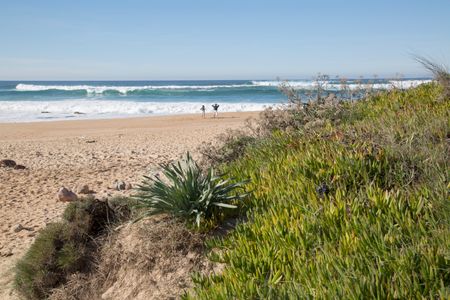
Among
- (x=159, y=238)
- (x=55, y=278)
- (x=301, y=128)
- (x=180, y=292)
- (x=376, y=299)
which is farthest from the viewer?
(x=301, y=128)

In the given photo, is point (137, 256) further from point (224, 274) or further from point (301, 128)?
point (301, 128)

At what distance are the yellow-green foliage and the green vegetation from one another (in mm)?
1801

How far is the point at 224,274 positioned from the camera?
3.64m

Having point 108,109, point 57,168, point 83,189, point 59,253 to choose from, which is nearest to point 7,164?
point 57,168

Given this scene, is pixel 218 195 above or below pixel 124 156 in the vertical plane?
above

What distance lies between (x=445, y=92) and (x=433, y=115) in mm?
1749

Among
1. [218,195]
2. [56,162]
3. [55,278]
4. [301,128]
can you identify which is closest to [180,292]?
[218,195]

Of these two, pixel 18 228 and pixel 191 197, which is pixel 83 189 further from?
pixel 191 197

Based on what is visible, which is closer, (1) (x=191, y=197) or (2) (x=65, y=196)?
(1) (x=191, y=197)

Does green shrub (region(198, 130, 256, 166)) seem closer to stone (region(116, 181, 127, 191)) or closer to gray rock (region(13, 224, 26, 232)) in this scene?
stone (region(116, 181, 127, 191))

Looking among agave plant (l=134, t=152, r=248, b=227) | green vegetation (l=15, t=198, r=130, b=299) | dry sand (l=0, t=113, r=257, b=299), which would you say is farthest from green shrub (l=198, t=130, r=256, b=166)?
agave plant (l=134, t=152, r=248, b=227)

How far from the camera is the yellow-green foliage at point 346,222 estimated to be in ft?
9.67

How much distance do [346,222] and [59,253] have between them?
330 centimetres

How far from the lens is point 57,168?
12234mm
